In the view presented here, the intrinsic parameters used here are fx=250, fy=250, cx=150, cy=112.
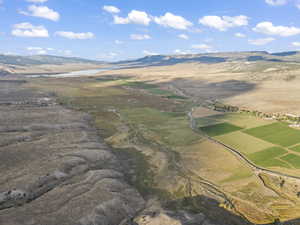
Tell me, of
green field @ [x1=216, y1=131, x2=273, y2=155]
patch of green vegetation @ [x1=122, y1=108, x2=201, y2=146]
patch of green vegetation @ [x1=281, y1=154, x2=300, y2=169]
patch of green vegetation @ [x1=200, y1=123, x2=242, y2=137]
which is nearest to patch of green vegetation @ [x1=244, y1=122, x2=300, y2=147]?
green field @ [x1=216, y1=131, x2=273, y2=155]

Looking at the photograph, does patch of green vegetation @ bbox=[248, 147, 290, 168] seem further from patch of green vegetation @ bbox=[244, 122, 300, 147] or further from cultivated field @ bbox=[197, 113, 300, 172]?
patch of green vegetation @ bbox=[244, 122, 300, 147]

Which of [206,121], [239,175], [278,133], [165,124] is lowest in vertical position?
[239,175]

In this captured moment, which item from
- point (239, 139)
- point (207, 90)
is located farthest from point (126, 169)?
point (207, 90)

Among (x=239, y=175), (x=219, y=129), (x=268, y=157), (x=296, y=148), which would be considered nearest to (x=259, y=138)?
(x=296, y=148)

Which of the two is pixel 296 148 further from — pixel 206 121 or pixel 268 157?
pixel 206 121

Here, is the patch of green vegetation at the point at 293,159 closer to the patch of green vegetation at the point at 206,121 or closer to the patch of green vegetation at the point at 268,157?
the patch of green vegetation at the point at 268,157

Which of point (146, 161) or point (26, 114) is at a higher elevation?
point (26, 114)

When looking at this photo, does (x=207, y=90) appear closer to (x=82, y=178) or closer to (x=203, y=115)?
(x=203, y=115)
